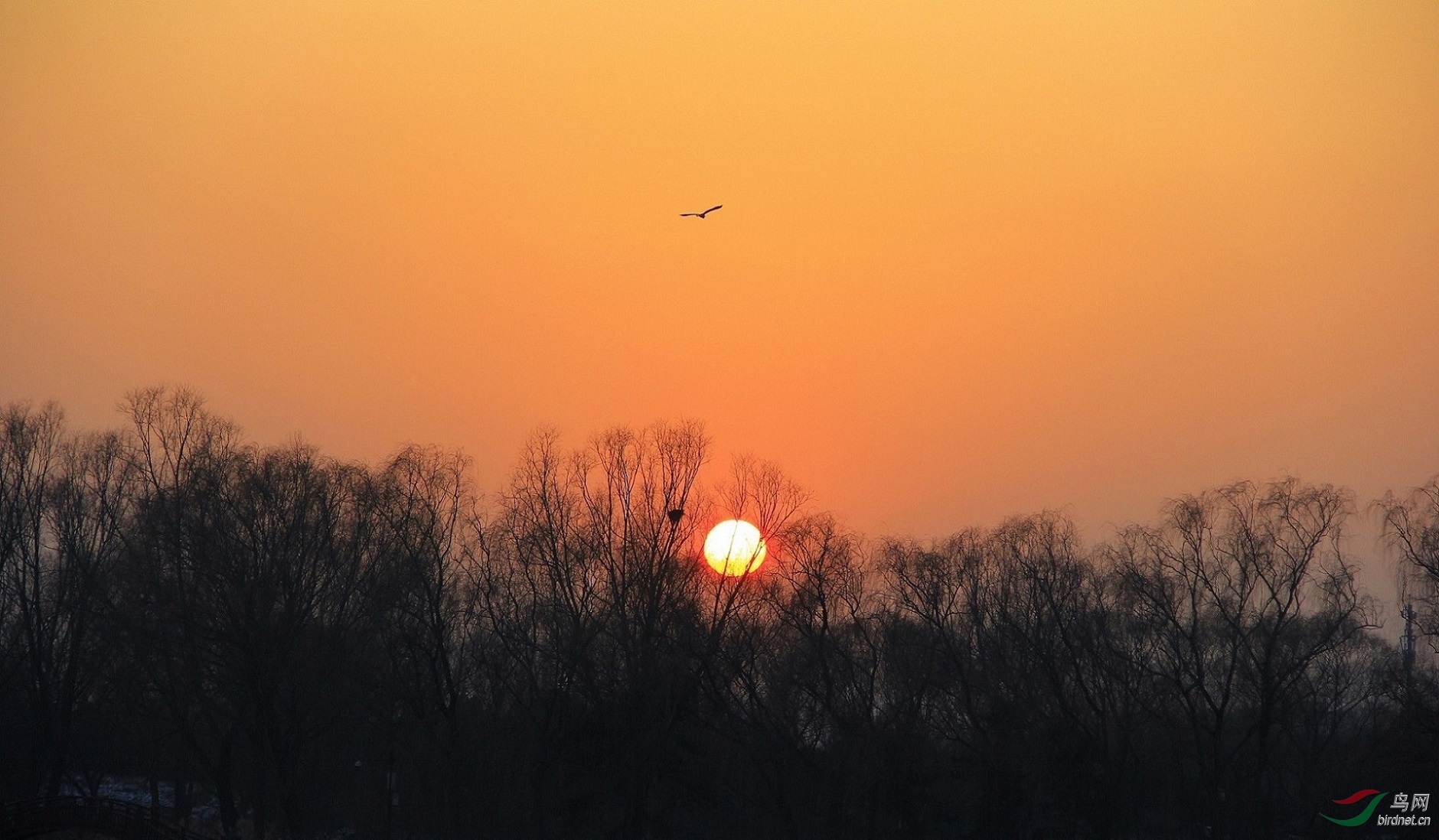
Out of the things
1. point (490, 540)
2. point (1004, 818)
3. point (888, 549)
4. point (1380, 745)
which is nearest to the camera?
point (1380, 745)

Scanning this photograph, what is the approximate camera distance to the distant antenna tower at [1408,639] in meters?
34.4

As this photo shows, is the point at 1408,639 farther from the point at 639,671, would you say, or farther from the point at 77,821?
the point at 77,821

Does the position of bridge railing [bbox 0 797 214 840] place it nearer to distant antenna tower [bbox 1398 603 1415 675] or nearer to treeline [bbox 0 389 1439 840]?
treeline [bbox 0 389 1439 840]

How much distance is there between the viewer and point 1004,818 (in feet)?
126

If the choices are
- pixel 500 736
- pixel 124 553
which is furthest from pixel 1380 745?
pixel 124 553

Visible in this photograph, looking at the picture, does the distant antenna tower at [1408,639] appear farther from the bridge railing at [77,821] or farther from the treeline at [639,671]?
the bridge railing at [77,821]

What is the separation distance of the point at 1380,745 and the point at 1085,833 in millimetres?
8620

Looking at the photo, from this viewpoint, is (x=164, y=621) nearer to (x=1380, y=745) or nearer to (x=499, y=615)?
(x=499, y=615)

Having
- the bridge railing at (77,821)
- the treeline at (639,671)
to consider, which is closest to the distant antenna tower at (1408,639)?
the treeline at (639,671)

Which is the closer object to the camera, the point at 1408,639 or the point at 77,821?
the point at 77,821

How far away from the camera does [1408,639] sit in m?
39.4

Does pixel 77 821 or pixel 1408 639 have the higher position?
pixel 1408 639

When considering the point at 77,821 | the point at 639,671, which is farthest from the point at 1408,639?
the point at 77,821

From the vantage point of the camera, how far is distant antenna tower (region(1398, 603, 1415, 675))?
3441cm
